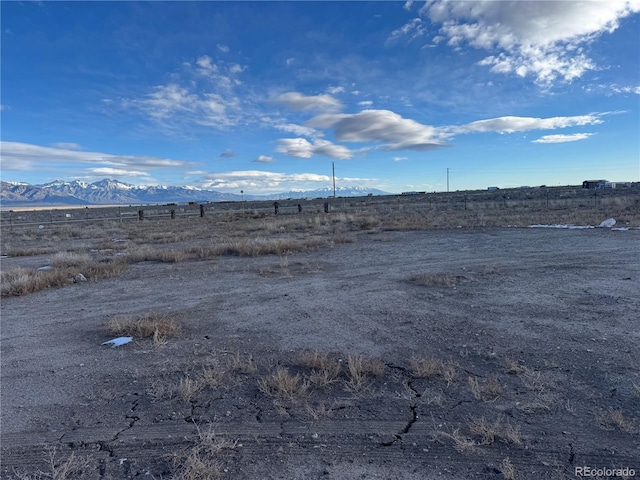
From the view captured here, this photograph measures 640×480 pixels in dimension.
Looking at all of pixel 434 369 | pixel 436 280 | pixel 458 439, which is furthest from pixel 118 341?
pixel 436 280

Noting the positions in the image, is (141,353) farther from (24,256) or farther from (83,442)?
(24,256)

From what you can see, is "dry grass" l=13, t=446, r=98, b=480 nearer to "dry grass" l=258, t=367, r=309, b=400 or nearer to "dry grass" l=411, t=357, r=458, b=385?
"dry grass" l=258, t=367, r=309, b=400

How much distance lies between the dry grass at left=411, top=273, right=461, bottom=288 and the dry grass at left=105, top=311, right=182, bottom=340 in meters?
5.74

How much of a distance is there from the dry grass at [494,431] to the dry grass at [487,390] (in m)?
0.50

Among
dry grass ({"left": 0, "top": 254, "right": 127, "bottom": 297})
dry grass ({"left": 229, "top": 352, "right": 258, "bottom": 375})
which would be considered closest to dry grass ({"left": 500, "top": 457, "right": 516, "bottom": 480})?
dry grass ({"left": 229, "top": 352, "right": 258, "bottom": 375})

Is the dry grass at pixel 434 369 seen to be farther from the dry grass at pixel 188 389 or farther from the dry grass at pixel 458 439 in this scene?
the dry grass at pixel 188 389

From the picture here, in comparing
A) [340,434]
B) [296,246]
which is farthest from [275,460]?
[296,246]

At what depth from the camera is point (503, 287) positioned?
373 inches

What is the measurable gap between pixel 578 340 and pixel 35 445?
6.71m

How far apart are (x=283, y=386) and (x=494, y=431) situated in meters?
2.20

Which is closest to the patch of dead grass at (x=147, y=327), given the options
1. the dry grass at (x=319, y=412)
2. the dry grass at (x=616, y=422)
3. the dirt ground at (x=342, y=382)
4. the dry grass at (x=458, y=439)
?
the dirt ground at (x=342, y=382)

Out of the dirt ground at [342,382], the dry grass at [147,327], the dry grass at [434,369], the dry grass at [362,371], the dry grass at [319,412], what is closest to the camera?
the dirt ground at [342,382]

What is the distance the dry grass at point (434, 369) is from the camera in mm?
4996

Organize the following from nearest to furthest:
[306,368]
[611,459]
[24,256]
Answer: [611,459] → [306,368] → [24,256]
